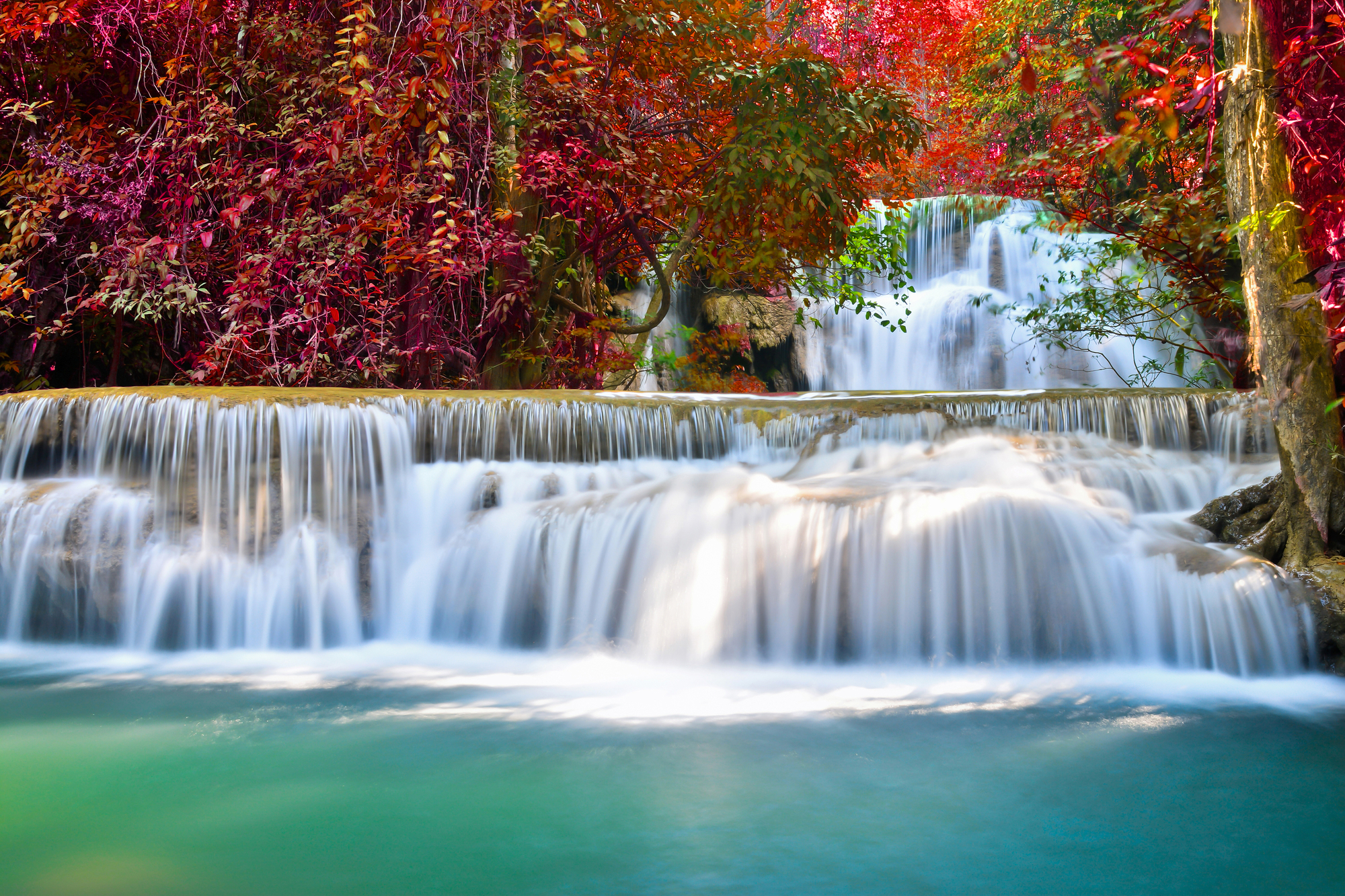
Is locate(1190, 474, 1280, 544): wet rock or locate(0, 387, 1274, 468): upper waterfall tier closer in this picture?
locate(1190, 474, 1280, 544): wet rock

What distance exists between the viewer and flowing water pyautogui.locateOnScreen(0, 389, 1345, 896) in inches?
95.7

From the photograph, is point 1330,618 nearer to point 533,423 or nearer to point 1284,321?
point 1284,321

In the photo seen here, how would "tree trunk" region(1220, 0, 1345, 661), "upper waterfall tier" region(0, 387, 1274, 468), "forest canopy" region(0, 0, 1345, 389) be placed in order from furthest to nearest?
"forest canopy" region(0, 0, 1345, 389), "upper waterfall tier" region(0, 387, 1274, 468), "tree trunk" region(1220, 0, 1345, 661)

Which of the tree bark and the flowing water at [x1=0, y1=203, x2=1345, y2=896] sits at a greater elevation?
the tree bark

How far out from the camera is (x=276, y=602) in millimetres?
4848

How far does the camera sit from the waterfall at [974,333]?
39.6 ft

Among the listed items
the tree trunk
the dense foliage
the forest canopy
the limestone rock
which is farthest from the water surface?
the limestone rock

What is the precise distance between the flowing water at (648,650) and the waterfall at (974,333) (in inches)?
235

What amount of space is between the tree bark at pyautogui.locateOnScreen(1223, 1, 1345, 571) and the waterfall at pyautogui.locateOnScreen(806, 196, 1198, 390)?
737 centimetres

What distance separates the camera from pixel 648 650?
442cm

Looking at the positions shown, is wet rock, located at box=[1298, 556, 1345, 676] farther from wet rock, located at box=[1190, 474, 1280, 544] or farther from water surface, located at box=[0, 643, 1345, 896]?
wet rock, located at box=[1190, 474, 1280, 544]

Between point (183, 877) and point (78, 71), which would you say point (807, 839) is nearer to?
point (183, 877)

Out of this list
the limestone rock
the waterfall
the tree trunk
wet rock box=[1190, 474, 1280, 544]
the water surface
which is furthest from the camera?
the limestone rock

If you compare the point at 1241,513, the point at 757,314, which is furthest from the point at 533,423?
the point at 757,314
